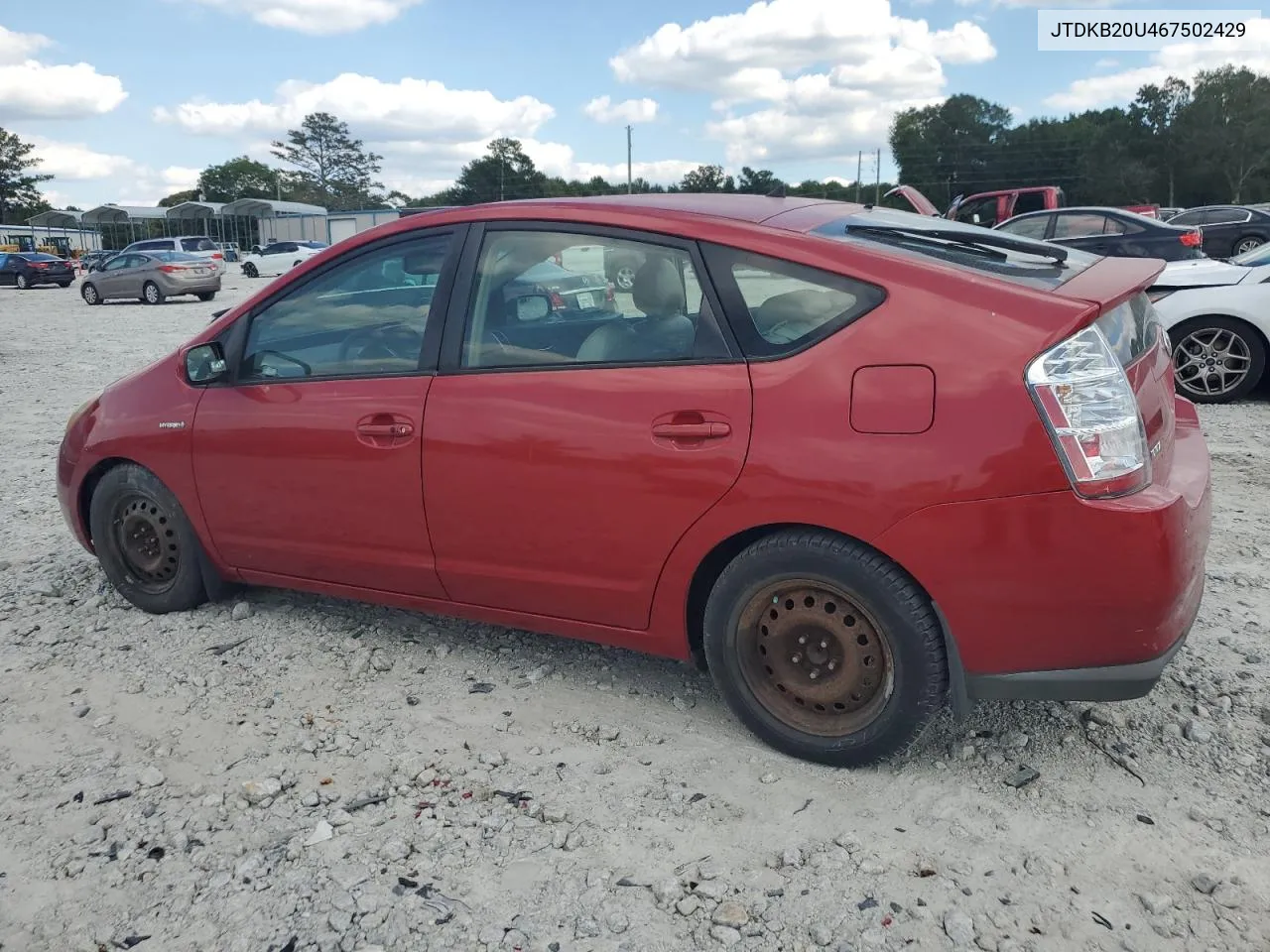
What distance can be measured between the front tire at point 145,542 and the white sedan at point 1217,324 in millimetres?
6851

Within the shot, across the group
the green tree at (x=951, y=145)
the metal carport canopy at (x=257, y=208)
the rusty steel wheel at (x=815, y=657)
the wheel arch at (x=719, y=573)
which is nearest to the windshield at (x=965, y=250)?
the wheel arch at (x=719, y=573)

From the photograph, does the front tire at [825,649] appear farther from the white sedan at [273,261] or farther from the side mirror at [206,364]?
the white sedan at [273,261]

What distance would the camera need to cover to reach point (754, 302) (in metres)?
2.87

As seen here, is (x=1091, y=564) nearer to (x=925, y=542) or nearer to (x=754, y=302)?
(x=925, y=542)

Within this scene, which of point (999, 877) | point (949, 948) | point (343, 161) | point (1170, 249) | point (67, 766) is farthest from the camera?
point (343, 161)

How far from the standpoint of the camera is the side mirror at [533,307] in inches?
128

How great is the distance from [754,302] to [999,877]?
63.6 inches

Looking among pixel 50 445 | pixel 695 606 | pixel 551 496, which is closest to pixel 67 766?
pixel 551 496

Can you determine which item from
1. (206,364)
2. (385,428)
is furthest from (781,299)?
(206,364)

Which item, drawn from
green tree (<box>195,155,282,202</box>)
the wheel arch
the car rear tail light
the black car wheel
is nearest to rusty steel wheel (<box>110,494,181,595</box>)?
the wheel arch

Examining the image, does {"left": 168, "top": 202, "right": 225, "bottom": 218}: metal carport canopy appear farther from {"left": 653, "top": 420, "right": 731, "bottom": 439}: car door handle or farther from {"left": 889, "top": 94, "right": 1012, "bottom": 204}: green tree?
{"left": 653, "top": 420, "right": 731, "bottom": 439}: car door handle

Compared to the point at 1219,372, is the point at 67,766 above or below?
below

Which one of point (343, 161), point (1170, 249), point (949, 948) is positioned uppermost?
point (343, 161)

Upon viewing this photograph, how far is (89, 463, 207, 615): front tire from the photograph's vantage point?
4.12 m
